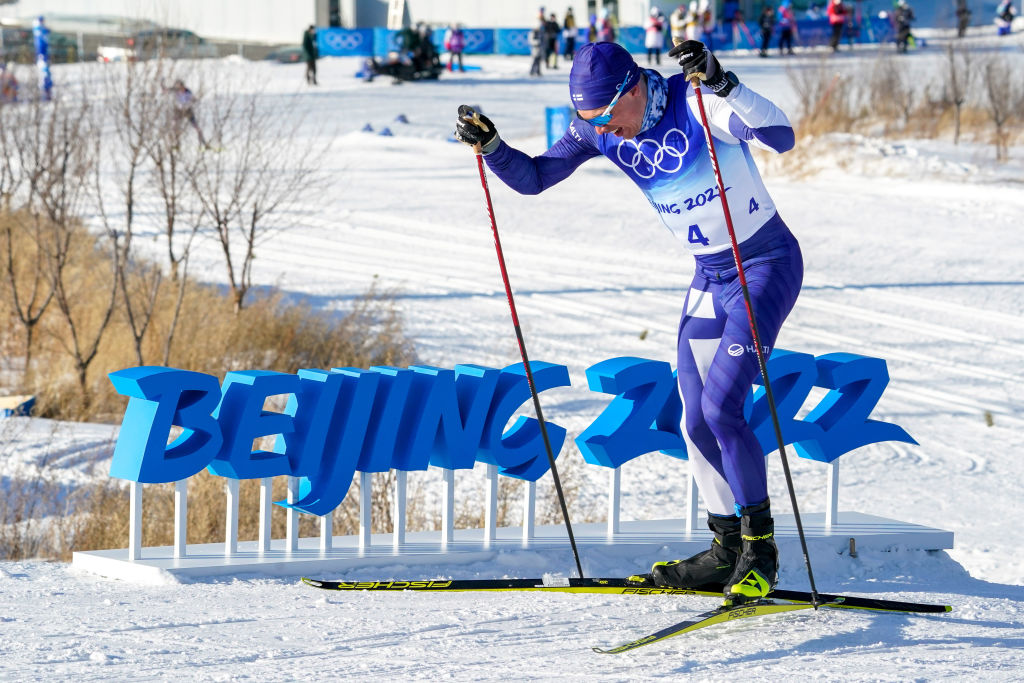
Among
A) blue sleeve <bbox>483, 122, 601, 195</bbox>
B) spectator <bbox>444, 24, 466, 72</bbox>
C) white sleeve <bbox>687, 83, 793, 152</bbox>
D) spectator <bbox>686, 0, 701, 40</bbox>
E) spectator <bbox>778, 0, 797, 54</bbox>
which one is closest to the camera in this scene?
white sleeve <bbox>687, 83, 793, 152</bbox>

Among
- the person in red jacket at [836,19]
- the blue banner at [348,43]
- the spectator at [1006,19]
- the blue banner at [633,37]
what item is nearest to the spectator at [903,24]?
the person in red jacket at [836,19]

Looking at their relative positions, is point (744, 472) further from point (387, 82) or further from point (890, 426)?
point (387, 82)

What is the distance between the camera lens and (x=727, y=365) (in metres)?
4.27

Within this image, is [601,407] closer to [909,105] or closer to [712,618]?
[712,618]

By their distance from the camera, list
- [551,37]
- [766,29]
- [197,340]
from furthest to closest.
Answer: [766,29], [551,37], [197,340]

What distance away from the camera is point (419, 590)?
15.2ft

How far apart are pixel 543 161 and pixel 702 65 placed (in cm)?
90

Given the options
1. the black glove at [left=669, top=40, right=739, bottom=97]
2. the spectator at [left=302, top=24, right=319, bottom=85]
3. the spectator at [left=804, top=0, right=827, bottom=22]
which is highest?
the spectator at [left=804, top=0, right=827, bottom=22]

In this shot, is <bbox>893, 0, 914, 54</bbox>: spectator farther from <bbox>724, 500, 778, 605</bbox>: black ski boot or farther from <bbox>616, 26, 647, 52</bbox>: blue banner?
<bbox>724, 500, 778, 605</bbox>: black ski boot

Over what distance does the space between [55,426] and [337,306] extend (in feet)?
14.8

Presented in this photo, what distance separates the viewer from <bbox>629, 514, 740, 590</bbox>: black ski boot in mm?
4539

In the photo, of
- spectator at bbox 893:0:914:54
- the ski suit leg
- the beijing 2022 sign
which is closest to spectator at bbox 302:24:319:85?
spectator at bbox 893:0:914:54

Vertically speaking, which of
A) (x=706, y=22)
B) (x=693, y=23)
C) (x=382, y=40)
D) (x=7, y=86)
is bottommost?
(x=7, y=86)

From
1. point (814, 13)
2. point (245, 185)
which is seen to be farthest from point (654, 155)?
point (814, 13)
